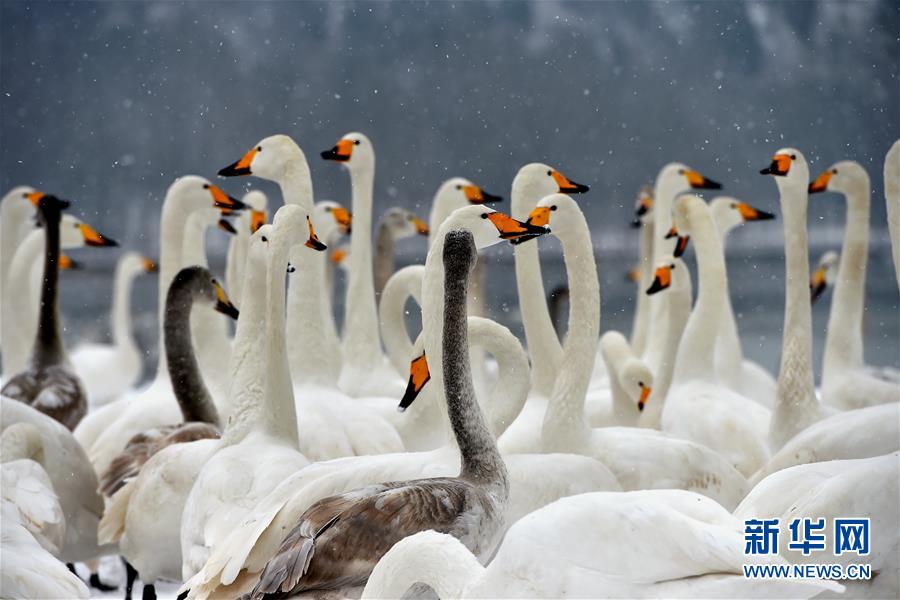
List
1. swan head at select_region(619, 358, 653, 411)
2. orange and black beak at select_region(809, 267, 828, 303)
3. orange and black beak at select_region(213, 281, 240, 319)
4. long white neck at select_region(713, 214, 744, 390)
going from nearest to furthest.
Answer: orange and black beak at select_region(213, 281, 240, 319)
swan head at select_region(619, 358, 653, 411)
long white neck at select_region(713, 214, 744, 390)
orange and black beak at select_region(809, 267, 828, 303)

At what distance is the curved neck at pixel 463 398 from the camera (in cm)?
363

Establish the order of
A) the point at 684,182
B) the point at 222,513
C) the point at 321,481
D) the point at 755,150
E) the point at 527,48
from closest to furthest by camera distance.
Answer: the point at 321,481 → the point at 222,513 → the point at 684,182 → the point at 527,48 → the point at 755,150

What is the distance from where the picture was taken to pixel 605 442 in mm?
4664

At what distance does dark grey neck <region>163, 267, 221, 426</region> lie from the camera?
5.45 metres

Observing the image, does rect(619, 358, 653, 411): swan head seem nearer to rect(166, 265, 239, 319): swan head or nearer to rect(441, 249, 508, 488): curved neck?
rect(166, 265, 239, 319): swan head

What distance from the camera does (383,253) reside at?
814cm

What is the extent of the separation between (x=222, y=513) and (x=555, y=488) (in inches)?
39.9

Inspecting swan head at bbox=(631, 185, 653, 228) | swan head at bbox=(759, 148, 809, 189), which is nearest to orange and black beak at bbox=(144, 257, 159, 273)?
swan head at bbox=(631, 185, 653, 228)

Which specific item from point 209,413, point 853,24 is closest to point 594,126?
point 853,24

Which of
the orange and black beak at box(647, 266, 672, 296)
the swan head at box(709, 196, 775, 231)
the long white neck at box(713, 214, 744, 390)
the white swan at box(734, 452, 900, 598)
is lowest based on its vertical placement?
the long white neck at box(713, 214, 744, 390)

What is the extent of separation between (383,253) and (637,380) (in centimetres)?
270

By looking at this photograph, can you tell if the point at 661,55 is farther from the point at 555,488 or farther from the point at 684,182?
the point at 555,488

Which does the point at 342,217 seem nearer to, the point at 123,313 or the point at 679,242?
the point at 679,242

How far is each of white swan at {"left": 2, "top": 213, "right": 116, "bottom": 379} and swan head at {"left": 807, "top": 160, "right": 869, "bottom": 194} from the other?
3.83m
